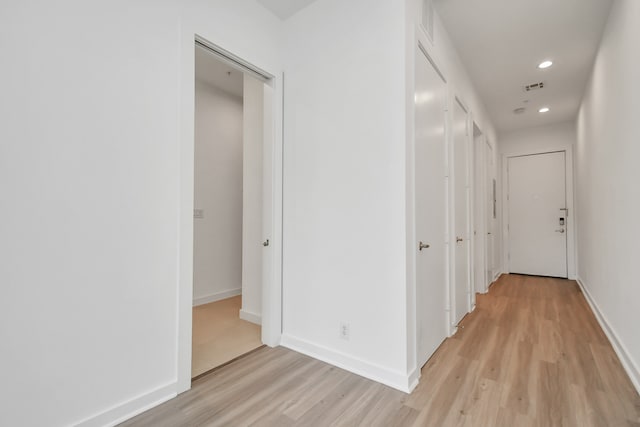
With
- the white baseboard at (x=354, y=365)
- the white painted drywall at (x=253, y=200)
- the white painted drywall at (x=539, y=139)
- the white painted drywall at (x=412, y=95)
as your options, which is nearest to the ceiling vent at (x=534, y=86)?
the white painted drywall at (x=412, y=95)

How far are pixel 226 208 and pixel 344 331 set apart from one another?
8.49 feet

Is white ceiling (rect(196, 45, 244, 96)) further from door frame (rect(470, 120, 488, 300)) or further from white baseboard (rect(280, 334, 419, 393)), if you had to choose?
door frame (rect(470, 120, 488, 300))

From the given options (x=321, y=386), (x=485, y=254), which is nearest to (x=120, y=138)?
(x=321, y=386)

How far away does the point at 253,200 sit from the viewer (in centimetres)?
312

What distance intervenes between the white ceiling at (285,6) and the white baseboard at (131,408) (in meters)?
2.70

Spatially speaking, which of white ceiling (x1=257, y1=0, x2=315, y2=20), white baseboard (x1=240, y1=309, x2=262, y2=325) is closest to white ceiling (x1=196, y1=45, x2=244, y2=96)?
white ceiling (x1=257, y1=0, x2=315, y2=20)

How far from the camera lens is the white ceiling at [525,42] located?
8.27ft

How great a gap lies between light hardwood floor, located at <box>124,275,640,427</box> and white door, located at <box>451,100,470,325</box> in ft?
1.66

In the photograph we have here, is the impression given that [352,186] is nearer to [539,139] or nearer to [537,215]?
[537,215]

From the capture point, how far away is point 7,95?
1.26 m

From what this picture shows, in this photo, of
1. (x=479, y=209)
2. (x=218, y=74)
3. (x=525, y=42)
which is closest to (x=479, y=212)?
(x=479, y=209)

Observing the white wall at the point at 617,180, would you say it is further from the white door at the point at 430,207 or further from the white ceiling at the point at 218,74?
the white ceiling at the point at 218,74

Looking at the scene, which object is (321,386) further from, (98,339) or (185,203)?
(185,203)

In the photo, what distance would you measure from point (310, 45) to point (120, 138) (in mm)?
1545
